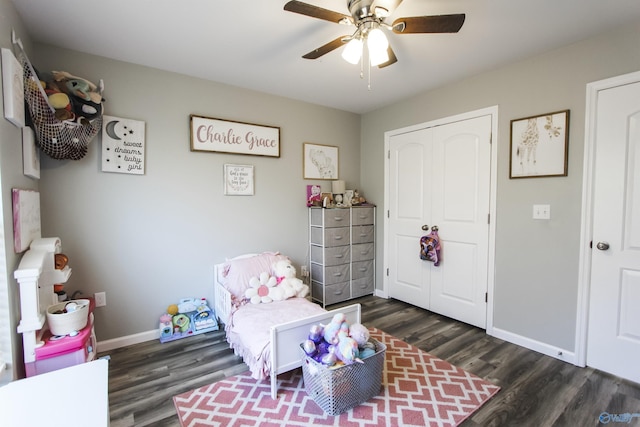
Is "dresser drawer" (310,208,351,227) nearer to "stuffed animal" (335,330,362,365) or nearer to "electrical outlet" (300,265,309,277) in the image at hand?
"electrical outlet" (300,265,309,277)

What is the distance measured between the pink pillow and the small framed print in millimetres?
674

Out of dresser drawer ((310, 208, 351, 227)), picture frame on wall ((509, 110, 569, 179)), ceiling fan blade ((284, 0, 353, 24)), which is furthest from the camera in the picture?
dresser drawer ((310, 208, 351, 227))

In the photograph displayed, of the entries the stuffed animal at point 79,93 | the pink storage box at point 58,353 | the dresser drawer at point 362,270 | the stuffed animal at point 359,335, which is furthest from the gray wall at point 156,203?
the stuffed animal at point 359,335

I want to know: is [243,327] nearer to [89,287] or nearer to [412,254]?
[89,287]

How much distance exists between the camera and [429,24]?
153 centimetres

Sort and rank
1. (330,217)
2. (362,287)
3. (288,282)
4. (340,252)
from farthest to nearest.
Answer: (362,287) < (340,252) < (330,217) < (288,282)

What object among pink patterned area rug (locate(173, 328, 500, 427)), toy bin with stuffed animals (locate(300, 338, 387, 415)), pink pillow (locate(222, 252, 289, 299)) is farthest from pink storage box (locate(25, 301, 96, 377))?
toy bin with stuffed animals (locate(300, 338, 387, 415))

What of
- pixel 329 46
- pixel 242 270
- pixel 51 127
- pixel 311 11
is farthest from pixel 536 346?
pixel 51 127

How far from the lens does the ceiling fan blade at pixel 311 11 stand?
1.37 m

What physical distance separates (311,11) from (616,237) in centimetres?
247

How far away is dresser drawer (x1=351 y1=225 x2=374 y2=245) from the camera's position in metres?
3.62

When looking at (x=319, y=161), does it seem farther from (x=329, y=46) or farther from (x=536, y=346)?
(x=536, y=346)

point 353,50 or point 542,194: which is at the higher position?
point 353,50

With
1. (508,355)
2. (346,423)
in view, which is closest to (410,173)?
(508,355)
